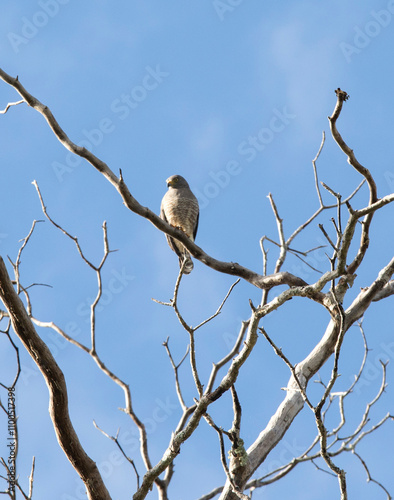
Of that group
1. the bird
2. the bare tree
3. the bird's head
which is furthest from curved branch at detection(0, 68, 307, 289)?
the bird's head

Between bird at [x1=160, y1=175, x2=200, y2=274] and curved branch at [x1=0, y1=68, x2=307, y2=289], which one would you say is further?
bird at [x1=160, y1=175, x2=200, y2=274]

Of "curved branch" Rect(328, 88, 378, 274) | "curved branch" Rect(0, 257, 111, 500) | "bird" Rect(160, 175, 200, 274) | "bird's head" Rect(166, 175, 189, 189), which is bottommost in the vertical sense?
"curved branch" Rect(0, 257, 111, 500)

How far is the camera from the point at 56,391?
2734 mm

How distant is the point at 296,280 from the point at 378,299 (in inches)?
22.5

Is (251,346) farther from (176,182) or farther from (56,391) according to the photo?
(176,182)

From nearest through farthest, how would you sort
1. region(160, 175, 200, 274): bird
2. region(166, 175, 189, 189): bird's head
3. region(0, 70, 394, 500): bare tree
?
region(0, 70, 394, 500): bare tree < region(160, 175, 200, 274): bird < region(166, 175, 189, 189): bird's head

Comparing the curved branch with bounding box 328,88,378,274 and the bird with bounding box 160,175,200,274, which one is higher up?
the bird with bounding box 160,175,200,274

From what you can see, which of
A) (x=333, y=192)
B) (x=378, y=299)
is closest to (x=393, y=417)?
(x=378, y=299)

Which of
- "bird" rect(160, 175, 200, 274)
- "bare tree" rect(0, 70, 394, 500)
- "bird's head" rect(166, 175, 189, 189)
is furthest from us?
"bird's head" rect(166, 175, 189, 189)

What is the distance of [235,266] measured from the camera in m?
3.62

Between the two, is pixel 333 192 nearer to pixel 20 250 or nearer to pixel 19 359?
pixel 19 359

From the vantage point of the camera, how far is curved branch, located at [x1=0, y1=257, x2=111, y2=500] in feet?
8.95

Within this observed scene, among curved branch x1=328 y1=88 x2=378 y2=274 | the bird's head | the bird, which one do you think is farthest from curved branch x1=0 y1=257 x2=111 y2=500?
the bird's head

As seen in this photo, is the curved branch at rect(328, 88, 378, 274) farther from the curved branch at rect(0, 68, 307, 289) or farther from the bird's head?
the bird's head
